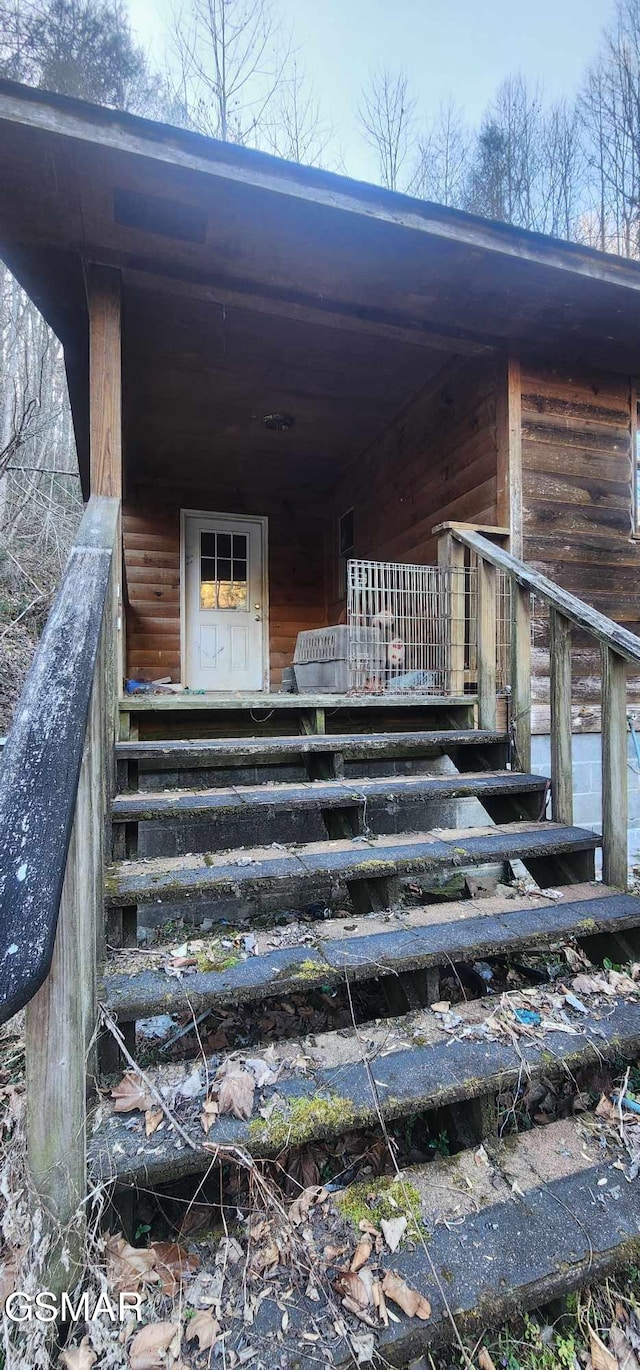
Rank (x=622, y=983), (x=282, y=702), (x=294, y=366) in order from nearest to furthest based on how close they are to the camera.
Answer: (x=622, y=983) < (x=282, y=702) < (x=294, y=366)

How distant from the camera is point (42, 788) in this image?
3.22 feet

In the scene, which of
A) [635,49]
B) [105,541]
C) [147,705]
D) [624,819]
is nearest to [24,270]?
[105,541]

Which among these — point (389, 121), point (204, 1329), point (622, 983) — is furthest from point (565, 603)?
point (389, 121)

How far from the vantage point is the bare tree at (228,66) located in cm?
755

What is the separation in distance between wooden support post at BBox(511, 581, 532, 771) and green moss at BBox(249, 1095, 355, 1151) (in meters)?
1.93

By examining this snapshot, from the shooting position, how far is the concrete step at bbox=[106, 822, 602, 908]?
1727 millimetres

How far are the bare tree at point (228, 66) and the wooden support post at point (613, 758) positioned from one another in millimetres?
9020

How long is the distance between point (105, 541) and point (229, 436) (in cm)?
428

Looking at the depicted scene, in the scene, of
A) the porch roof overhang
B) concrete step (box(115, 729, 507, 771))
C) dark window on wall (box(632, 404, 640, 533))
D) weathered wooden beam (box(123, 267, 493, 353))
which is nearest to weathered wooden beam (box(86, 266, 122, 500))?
the porch roof overhang

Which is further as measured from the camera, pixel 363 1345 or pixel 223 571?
pixel 223 571

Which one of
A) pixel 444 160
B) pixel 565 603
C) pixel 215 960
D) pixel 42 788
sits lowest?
pixel 215 960

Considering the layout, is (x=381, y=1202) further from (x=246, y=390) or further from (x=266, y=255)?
(x=246, y=390)

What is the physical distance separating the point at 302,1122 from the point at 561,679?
Answer: 200cm

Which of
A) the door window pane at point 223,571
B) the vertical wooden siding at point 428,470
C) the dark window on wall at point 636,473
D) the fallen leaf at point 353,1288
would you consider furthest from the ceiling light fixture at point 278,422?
the fallen leaf at point 353,1288
